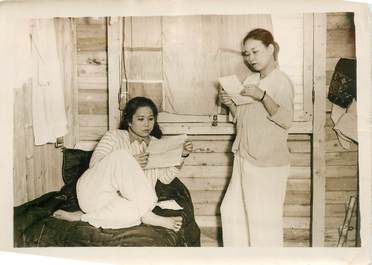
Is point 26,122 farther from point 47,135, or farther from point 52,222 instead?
point 52,222

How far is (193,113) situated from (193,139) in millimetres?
51

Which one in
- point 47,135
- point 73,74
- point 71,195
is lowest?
point 71,195

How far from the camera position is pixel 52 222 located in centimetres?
104

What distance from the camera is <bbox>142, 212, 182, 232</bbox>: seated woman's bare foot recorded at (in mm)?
1034

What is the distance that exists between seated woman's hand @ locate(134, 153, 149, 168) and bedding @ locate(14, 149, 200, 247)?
0.05 meters

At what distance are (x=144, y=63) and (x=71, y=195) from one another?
0.29m

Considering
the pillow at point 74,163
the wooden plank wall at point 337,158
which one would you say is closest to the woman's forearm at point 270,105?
the wooden plank wall at point 337,158

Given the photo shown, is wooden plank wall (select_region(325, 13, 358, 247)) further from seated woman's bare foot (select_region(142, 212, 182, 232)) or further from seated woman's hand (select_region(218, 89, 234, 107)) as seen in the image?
seated woman's bare foot (select_region(142, 212, 182, 232))

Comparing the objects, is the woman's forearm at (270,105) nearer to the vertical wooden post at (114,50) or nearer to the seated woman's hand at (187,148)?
the seated woman's hand at (187,148)

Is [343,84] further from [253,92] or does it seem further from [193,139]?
[193,139]

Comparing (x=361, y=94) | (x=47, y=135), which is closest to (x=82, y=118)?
(x=47, y=135)

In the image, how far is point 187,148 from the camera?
1.03m

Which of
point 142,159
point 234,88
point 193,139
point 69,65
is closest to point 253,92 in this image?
point 234,88

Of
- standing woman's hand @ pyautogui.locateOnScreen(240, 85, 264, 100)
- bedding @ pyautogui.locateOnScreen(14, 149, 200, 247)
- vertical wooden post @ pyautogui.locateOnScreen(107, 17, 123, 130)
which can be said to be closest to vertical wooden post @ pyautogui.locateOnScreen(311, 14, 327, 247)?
standing woman's hand @ pyautogui.locateOnScreen(240, 85, 264, 100)
